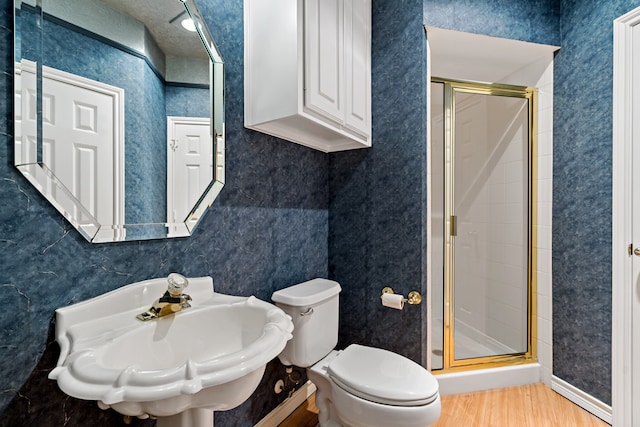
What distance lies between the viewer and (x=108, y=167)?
0.88 meters

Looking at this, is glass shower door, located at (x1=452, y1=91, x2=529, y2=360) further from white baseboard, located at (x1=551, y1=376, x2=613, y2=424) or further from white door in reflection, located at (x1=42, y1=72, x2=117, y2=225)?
white door in reflection, located at (x1=42, y1=72, x2=117, y2=225)

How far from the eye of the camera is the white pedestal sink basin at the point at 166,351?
0.57 metres

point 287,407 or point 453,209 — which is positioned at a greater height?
point 453,209

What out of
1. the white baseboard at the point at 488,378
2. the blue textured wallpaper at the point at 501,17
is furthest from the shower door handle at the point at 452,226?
the blue textured wallpaper at the point at 501,17

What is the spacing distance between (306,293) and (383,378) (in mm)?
517

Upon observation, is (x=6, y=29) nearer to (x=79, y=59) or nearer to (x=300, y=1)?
(x=79, y=59)

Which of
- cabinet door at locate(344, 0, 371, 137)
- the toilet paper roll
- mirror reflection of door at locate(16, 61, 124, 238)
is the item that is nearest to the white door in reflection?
mirror reflection of door at locate(16, 61, 124, 238)

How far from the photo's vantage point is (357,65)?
5.27 feet

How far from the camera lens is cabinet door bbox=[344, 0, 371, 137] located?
4.97 ft

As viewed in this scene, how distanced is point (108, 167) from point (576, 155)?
232 cm

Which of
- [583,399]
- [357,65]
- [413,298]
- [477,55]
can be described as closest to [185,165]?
[357,65]

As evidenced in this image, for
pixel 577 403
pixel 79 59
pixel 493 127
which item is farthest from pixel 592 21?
pixel 79 59

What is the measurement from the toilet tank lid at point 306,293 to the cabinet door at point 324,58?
2.89 feet

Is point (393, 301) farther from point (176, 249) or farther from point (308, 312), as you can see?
point (176, 249)
